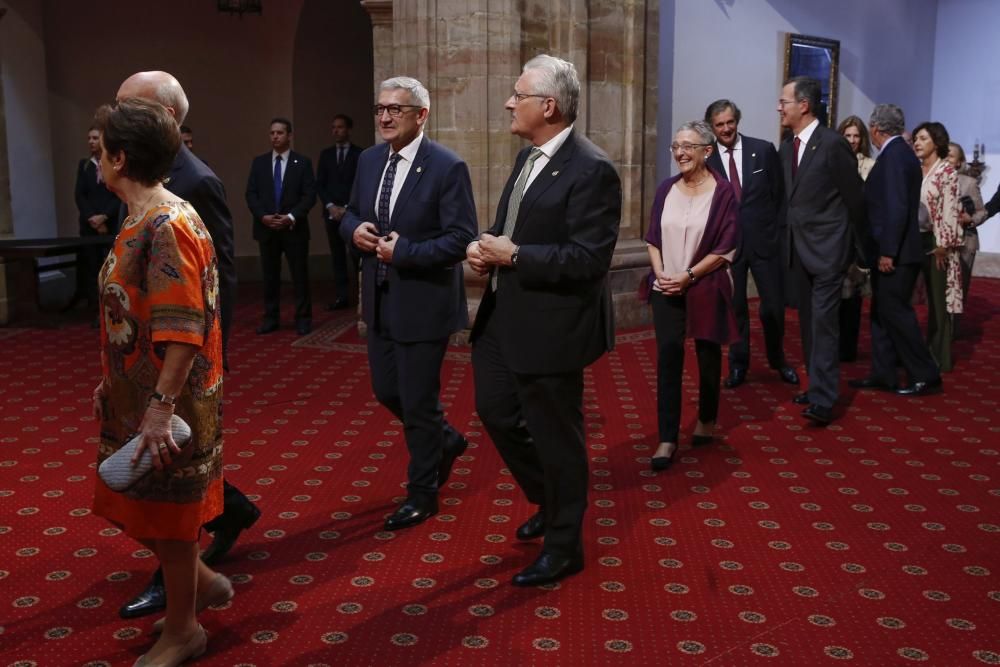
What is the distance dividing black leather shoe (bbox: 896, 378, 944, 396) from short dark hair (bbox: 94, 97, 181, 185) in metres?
4.94

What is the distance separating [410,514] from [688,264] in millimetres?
1685

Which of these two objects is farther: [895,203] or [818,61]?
[818,61]

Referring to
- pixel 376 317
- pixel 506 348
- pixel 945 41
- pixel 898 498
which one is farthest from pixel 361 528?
pixel 945 41

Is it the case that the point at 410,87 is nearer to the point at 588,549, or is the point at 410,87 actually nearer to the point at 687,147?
the point at 687,147

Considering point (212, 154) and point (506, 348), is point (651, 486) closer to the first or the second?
point (506, 348)

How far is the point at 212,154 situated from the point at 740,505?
918 cm

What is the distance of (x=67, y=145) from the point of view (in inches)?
448

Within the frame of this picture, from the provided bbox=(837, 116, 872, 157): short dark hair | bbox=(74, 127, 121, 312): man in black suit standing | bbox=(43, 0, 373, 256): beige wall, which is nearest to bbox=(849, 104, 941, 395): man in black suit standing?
bbox=(837, 116, 872, 157): short dark hair

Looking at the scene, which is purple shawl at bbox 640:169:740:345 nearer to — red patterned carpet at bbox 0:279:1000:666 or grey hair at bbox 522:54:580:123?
red patterned carpet at bbox 0:279:1000:666

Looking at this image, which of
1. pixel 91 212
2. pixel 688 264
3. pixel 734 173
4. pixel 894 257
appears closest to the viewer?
pixel 688 264

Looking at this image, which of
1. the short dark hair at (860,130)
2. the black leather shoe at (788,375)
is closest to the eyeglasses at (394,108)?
the black leather shoe at (788,375)

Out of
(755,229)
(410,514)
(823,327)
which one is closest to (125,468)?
(410,514)

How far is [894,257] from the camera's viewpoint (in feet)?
20.2

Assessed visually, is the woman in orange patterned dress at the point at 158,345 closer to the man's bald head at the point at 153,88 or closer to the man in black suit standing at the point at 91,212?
the man's bald head at the point at 153,88
